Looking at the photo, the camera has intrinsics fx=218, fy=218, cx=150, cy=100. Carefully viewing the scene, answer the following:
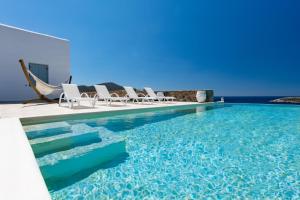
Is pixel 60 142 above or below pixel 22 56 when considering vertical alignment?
below

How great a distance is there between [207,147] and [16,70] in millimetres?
11700

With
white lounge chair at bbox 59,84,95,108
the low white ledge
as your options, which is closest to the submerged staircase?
the low white ledge

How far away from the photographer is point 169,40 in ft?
78.3

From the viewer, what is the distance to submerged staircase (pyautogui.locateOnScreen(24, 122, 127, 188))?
254 centimetres

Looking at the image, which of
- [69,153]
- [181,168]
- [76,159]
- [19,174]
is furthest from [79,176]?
[181,168]

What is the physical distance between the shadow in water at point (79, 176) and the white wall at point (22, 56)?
10927mm

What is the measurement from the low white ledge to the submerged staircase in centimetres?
50

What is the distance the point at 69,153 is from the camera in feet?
9.65

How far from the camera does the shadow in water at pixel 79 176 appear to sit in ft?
7.24

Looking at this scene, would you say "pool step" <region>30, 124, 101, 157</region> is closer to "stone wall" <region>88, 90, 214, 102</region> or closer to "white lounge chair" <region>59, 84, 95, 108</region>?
"white lounge chair" <region>59, 84, 95, 108</region>

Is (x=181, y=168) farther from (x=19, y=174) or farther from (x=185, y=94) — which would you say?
(x=185, y=94)

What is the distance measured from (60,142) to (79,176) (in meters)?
1.07

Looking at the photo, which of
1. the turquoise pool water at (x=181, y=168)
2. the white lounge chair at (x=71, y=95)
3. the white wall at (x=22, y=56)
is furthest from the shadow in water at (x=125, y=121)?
the white wall at (x=22, y=56)

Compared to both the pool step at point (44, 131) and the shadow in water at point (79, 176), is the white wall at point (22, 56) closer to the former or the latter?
the pool step at point (44, 131)
